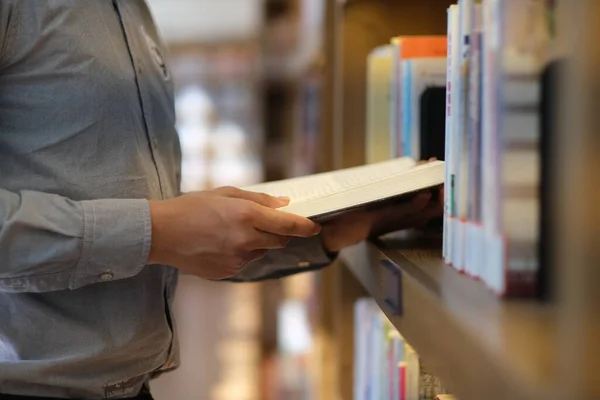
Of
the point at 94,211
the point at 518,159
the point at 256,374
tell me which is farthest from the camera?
the point at 256,374

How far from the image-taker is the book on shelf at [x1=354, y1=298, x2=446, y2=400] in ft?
3.34

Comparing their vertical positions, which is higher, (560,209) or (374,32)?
(374,32)

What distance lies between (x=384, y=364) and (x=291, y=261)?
241 millimetres

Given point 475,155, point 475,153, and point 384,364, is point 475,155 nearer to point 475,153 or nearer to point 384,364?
point 475,153

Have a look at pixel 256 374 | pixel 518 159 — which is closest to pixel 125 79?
pixel 518 159

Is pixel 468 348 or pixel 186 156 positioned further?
pixel 186 156

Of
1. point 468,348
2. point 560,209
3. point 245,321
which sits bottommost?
point 245,321

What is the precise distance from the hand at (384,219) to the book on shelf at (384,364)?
0.15m

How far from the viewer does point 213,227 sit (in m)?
0.76

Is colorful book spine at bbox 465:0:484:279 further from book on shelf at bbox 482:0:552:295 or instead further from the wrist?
the wrist

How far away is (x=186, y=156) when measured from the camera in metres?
7.95

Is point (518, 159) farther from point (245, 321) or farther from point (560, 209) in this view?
point (245, 321)

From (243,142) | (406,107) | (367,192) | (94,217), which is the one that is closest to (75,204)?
(94,217)

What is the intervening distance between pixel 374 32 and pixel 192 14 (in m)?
6.52
